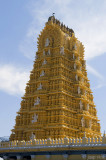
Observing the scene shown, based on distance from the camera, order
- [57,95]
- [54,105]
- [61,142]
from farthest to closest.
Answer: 1. [57,95]
2. [54,105]
3. [61,142]

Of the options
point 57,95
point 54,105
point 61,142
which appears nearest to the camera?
point 61,142

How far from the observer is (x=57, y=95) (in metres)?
45.2

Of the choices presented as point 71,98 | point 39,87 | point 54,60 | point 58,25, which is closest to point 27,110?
point 39,87

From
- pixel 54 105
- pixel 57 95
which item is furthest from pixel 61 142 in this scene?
pixel 57 95

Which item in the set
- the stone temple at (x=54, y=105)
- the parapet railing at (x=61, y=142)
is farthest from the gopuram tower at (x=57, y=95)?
the parapet railing at (x=61, y=142)

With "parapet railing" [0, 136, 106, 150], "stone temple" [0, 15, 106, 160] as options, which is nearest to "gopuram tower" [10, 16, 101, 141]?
"stone temple" [0, 15, 106, 160]

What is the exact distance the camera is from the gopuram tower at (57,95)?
43188 mm

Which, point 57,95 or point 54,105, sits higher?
point 57,95

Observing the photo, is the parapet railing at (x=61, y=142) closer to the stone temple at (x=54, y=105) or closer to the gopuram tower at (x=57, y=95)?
the stone temple at (x=54, y=105)

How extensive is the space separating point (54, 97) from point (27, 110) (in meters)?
7.45

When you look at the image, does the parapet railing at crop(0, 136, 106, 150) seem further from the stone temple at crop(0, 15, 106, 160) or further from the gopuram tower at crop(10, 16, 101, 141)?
the gopuram tower at crop(10, 16, 101, 141)

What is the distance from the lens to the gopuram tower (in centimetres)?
4319

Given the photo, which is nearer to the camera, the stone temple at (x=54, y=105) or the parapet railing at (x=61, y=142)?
the parapet railing at (x=61, y=142)

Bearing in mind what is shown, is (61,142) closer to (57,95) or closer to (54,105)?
(54,105)
